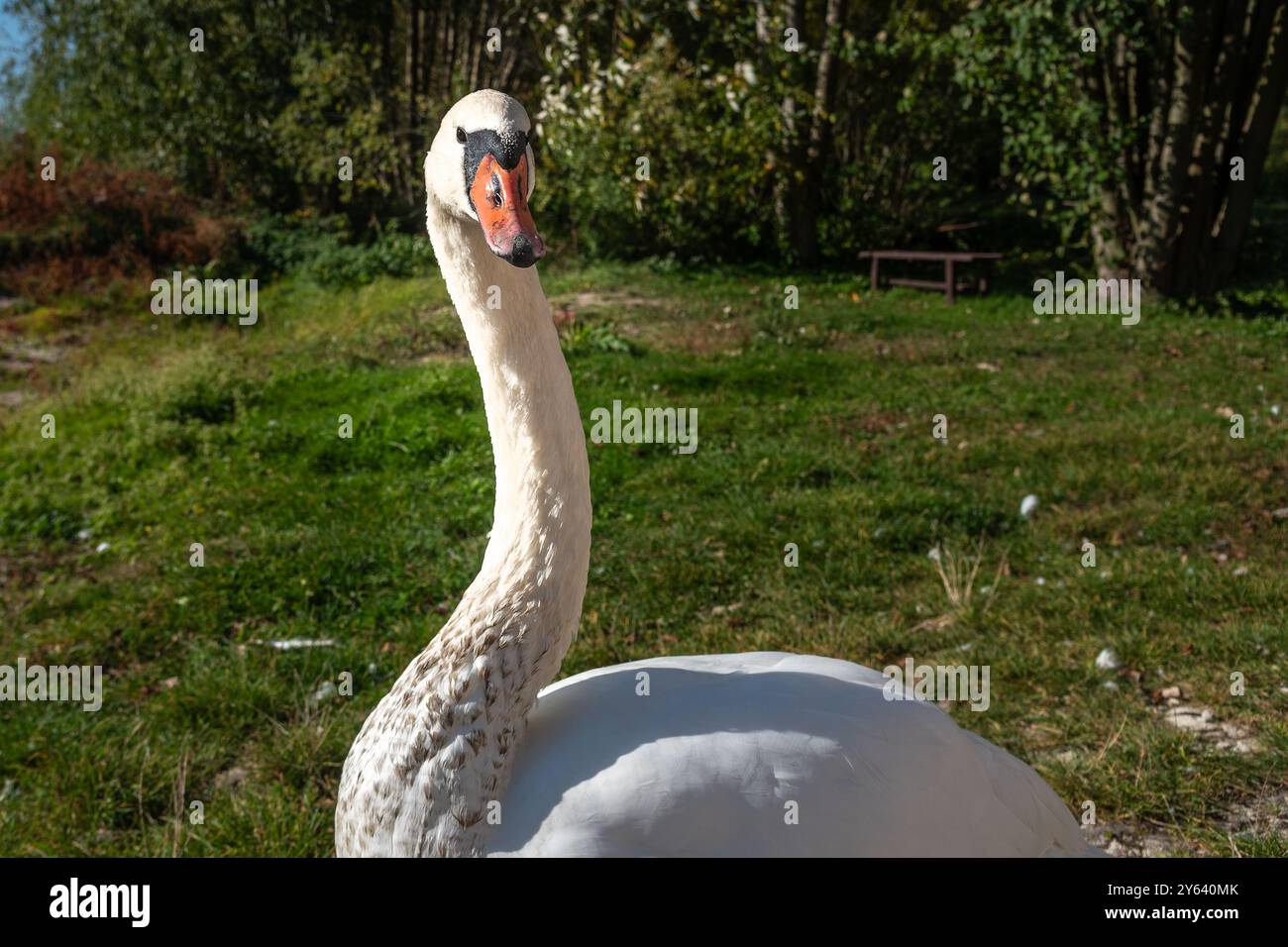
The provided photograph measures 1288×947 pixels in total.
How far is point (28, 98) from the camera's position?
19.6m

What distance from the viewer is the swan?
232cm

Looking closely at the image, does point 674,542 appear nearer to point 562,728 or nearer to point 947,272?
point 562,728

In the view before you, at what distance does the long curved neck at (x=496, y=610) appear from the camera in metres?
2.46

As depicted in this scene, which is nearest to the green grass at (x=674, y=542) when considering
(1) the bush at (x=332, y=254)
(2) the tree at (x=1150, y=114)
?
(2) the tree at (x=1150, y=114)

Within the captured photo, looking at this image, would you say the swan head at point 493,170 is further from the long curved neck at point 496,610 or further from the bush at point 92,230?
the bush at point 92,230

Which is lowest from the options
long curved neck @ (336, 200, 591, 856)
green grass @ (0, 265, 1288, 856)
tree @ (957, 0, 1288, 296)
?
green grass @ (0, 265, 1288, 856)

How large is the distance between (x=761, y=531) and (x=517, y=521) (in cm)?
341

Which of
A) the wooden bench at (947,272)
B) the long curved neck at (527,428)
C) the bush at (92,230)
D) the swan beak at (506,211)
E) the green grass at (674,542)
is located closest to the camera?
the swan beak at (506,211)

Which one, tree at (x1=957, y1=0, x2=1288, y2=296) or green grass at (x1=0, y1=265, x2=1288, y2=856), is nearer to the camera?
green grass at (x1=0, y1=265, x2=1288, y2=856)

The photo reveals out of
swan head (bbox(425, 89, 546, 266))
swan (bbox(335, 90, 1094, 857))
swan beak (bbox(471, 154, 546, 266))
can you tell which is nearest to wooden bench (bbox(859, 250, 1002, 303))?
swan (bbox(335, 90, 1094, 857))

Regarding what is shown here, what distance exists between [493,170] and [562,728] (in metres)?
1.27

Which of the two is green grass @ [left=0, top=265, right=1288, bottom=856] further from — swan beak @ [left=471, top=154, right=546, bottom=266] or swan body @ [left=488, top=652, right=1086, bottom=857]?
swan beak @ [left=471, top=154, right=546, bottom=266]

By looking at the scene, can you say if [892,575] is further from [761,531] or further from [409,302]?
[409,302]
